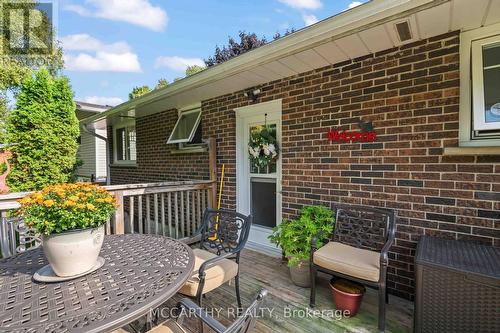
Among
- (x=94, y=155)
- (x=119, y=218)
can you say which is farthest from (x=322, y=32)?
(x=94, y=155)

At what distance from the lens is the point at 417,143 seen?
91.4 inches

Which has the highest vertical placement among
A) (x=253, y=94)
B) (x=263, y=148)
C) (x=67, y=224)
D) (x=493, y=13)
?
(x=493, y=13)

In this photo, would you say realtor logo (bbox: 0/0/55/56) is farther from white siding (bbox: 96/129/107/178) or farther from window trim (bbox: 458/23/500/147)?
window trim (bbox: 458/23/500/147)

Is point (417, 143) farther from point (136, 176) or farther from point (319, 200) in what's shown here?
point (136, 176)

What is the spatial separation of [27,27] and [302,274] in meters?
14.1

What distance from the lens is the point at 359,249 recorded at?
2.36 meters

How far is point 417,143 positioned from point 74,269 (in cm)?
282

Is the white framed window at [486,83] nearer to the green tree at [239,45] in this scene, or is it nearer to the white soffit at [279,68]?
the white soffit at [279,68]

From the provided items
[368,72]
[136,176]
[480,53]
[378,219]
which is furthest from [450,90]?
[136,176]

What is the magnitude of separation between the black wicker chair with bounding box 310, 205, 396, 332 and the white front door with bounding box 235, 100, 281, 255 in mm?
1098

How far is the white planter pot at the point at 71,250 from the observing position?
49.8 inches

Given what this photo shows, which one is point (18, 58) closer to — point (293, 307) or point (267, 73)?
point (267, 73)

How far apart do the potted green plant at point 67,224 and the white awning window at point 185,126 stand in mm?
3165

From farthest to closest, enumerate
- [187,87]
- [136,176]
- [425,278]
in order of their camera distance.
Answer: [136,176] < [187,87] < [425,278]
